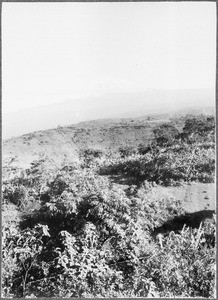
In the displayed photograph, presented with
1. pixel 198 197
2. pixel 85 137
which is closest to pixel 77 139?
pixel 85 137

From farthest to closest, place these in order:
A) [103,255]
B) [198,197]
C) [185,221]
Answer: [198,197]
[185,221]
[103,255]

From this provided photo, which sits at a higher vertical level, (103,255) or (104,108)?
(104,108)

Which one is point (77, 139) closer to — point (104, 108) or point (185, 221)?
point (104, 108)

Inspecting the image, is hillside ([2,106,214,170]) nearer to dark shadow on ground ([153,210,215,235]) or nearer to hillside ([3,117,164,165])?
hillside ([3,117,164,165])

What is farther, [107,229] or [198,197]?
[198,197]

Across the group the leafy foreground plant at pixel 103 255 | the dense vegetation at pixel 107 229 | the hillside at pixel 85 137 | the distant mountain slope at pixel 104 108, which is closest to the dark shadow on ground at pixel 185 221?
the dense vegetation at pixel 107 229

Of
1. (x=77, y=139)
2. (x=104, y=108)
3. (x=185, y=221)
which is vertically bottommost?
(x=185, y=221)

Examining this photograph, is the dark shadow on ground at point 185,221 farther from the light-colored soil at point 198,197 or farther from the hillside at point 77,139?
the hillside at point 77,139

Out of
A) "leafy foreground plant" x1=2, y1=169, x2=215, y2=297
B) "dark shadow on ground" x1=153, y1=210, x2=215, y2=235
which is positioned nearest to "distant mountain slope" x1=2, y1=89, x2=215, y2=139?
"leafy foreground plant" x1=2, y1=169, x2=215, y2=297
